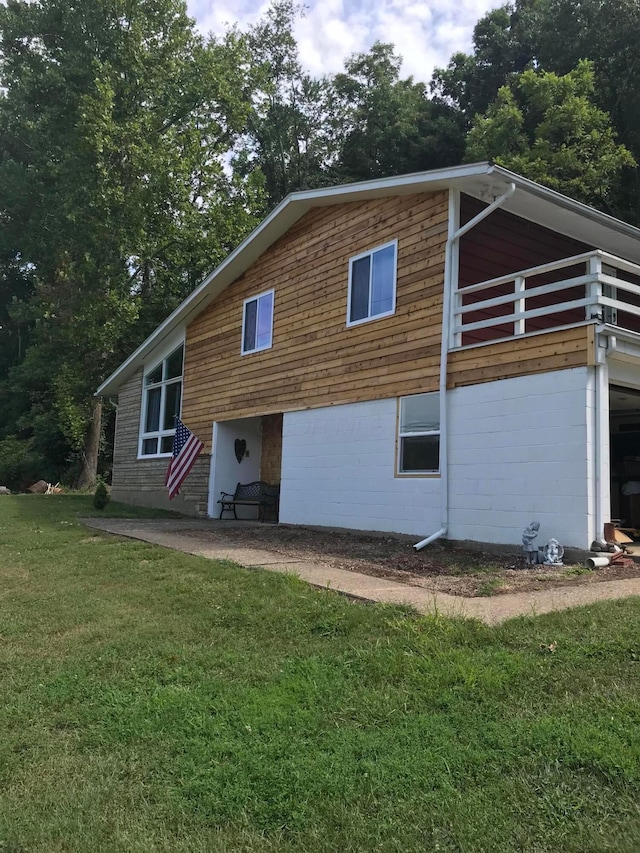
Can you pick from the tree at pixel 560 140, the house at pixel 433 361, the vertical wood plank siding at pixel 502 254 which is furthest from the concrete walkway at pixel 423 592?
the tree at pixel 560 140

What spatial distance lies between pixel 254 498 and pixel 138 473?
531cm

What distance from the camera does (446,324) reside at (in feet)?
31.9

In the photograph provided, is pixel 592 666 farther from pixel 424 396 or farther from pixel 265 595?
pixel 424 396

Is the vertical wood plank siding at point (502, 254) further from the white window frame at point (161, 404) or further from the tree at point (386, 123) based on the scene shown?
the tree at point (386, 123)

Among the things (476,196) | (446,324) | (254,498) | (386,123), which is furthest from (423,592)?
(386,123)

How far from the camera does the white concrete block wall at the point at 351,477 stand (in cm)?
1007

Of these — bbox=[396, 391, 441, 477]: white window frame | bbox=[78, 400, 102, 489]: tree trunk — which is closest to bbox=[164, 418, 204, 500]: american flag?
bbox=[396, 391, 441, 477]: white window frame

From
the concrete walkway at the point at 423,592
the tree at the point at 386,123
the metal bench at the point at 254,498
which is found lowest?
the concrete walkway at the point at 423,592

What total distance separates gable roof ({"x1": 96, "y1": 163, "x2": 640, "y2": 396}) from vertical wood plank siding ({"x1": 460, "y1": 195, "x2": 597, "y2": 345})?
0.60 feet

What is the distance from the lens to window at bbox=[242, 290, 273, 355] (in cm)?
1389

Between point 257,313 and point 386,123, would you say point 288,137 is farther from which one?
point 257,313

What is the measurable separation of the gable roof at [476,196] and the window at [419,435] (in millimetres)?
3098

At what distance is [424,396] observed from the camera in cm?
1009

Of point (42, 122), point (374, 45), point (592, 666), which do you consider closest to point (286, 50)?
point (374, 45)
